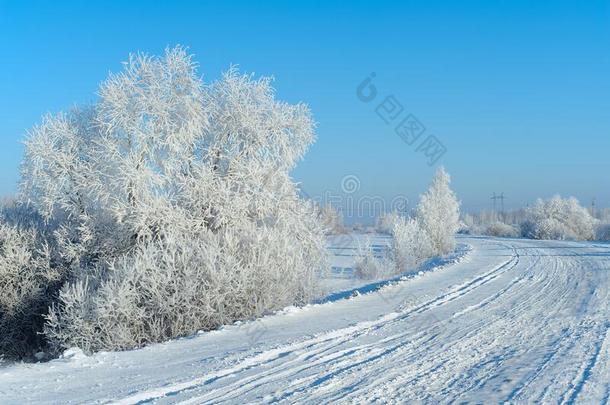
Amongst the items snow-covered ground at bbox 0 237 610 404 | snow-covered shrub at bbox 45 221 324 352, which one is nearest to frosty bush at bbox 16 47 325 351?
snow-covered shrub at bbox 45 221 324 352

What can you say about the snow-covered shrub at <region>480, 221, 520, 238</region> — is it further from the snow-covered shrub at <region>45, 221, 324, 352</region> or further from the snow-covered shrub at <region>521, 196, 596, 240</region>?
the snow-covered shrub at <region>45, 221, 324, 352</region>

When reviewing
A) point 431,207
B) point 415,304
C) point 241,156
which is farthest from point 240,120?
point 431,207

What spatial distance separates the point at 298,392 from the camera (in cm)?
641

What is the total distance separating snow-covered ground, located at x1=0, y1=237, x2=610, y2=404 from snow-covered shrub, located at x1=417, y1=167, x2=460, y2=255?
2033 centimetres

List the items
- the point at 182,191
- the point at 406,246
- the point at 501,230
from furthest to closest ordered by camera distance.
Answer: the point at 501,230, the point at 406,246, the point at 182,191

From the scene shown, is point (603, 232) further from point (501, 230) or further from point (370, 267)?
point (370, 267)

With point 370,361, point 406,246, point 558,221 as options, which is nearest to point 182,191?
point 370,361

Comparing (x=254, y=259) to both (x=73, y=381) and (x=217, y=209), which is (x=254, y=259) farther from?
(x=73, y=381)

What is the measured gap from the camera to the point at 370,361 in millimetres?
7762

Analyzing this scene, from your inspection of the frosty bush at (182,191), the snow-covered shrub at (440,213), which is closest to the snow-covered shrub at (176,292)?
the frosty bush at (182,191)

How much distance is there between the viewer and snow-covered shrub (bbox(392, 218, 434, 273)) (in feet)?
84.2

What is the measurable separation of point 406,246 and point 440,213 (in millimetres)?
9617

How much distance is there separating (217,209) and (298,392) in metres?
8.04

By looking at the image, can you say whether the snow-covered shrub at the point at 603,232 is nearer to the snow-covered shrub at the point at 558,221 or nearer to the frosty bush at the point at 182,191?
the snow-covered shrub at the point at 558,221
